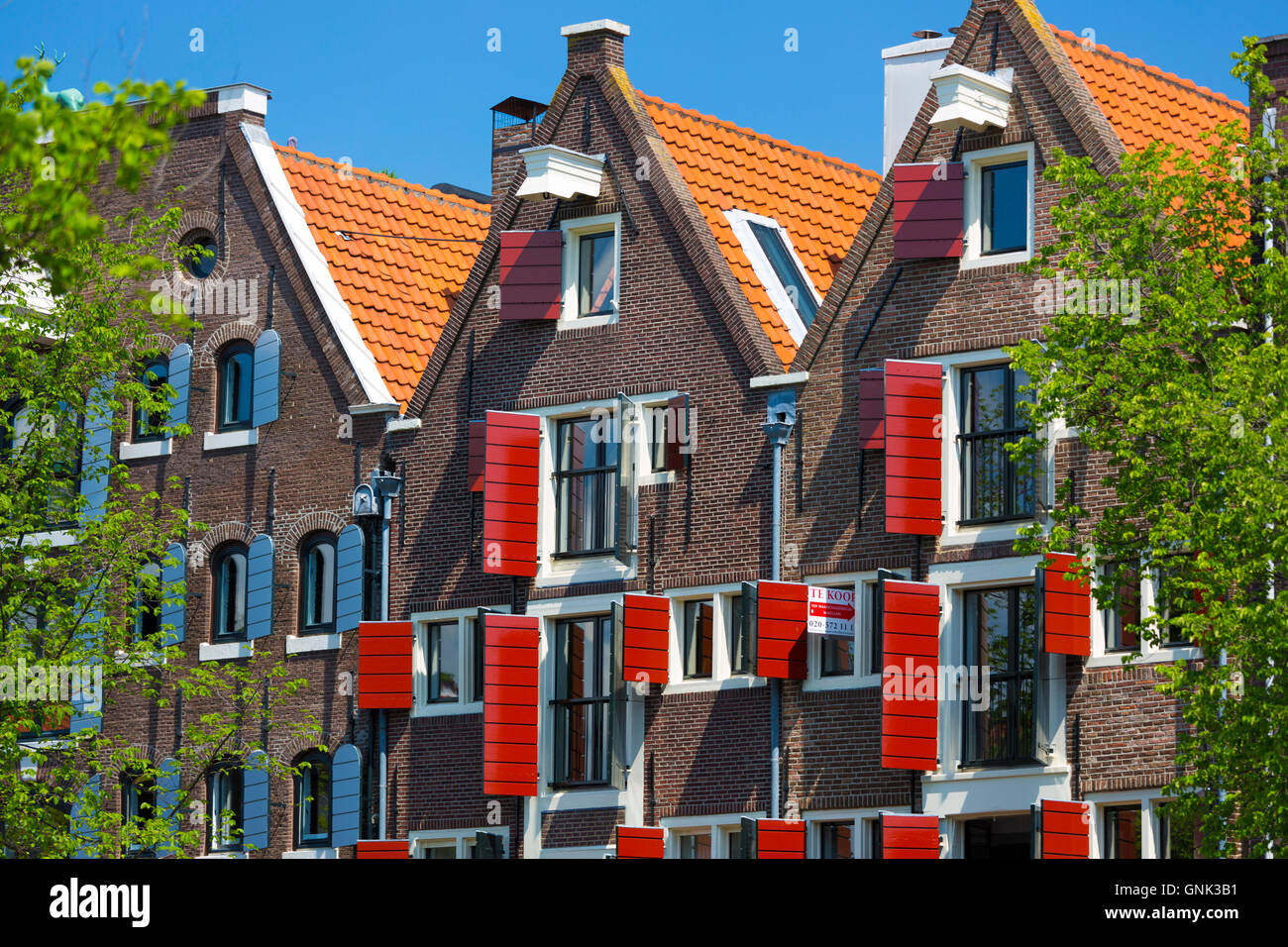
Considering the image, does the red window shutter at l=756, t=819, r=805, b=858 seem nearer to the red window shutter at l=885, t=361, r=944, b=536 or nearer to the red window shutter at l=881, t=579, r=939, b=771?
the red window shutter at l=881, t=579, r=939, b=771

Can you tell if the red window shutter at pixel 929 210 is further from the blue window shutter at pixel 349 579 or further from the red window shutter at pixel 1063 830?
the blue window shutter at pixel 349 579

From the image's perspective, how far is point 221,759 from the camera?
39875 millimetres

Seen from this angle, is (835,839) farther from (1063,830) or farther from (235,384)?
(235,384)

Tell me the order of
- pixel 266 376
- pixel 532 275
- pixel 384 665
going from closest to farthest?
pixel 384 665 < pixel 532 275 < pixel 266 376

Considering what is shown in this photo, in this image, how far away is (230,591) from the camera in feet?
134

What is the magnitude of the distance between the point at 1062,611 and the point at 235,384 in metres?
15.2

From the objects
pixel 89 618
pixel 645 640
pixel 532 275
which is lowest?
pixel 645 640

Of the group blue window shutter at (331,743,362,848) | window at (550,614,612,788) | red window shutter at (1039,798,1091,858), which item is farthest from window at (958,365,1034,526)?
blue window shutter at (331,743,362,848)

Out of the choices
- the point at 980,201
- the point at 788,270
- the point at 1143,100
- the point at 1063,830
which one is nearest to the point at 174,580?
the point at 788,270

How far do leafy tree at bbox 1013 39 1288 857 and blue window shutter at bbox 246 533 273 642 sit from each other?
14596 mm

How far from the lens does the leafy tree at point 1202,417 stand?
26.7 m

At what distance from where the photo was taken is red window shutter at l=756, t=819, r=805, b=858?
34.3 m

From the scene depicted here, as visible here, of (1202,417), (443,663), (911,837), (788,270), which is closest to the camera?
(1202,417)

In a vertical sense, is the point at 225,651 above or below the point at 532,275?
below
